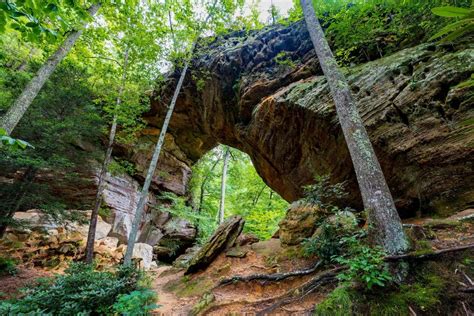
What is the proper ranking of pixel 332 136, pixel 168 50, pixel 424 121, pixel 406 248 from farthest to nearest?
pixel 168 50, pixel 332 136, pixel 424 121, pixel 406 248

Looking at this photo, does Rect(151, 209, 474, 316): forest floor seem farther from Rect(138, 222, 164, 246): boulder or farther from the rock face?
Rect(138, 222, 164, 246): boulder

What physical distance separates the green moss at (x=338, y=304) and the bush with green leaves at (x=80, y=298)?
2.95 metres

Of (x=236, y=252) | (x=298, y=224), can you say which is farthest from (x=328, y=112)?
(x=236, y=252)

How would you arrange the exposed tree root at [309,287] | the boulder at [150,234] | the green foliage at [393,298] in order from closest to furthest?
the green foliage at [393,298] → the exposed tree root at [309,287] → the boulder at [150,234]

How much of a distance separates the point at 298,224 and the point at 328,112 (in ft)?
11.6

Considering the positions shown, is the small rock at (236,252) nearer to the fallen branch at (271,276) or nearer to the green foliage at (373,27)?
the fallen branch at (271,276)

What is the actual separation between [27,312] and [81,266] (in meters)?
1.73

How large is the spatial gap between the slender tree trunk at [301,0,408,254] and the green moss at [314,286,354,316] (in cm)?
93

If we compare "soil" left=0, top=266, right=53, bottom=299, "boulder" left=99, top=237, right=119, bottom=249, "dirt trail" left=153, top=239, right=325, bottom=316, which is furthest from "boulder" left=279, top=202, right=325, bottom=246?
"boulder" left=99, top=237, right=119, bottom=249

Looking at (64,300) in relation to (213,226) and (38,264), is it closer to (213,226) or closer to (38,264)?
(38,264)

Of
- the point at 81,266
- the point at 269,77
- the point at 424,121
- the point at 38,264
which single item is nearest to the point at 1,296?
the point at 81,266

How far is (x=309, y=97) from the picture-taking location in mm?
7188

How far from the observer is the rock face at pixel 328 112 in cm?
503

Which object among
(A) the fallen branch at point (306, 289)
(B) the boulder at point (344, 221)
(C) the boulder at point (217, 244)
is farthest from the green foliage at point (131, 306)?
(B) the boulder at point (344, 221)
